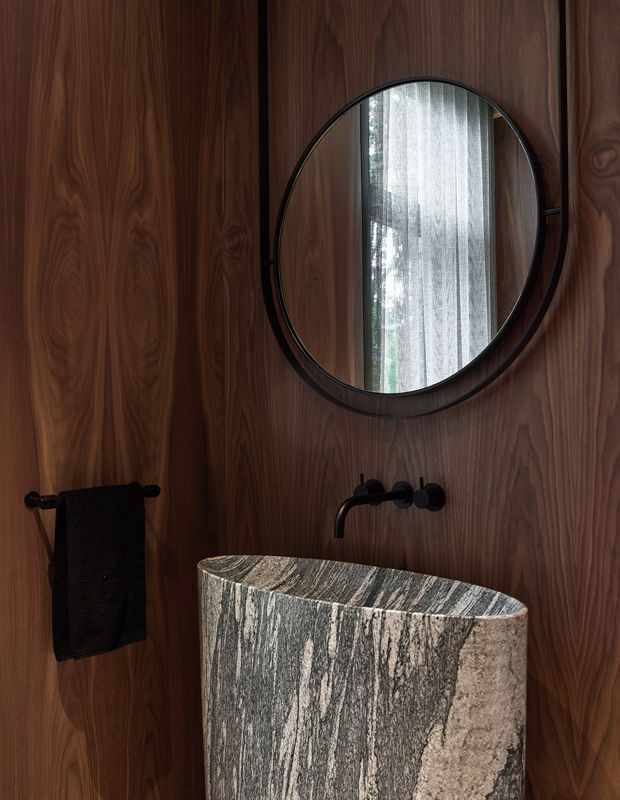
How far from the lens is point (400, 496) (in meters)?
1.44

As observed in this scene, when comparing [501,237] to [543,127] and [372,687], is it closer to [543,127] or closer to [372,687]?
[543,127]

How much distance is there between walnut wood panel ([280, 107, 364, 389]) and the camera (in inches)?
60.0

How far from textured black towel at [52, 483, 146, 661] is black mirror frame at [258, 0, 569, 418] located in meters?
0.44

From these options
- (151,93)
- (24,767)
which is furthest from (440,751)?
(151,93)

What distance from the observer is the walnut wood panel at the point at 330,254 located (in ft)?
5.00

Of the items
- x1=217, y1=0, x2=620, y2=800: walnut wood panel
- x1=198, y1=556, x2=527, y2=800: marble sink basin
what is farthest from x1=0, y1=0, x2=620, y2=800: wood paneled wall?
x1=198, y1=556, x2=527, y2=800: marble sink basin

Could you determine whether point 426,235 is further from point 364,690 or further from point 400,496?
point 364,690

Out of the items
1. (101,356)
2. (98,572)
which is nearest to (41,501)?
(98,572)

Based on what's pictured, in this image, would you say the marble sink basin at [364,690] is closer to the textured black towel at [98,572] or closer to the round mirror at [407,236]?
the textured black towel at [98,572]

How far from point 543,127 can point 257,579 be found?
948 millimetres

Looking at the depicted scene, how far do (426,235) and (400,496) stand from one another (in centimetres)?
48

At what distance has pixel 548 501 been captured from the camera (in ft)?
4.19

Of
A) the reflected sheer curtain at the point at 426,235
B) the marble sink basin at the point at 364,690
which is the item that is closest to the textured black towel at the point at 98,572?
the marble sink basin at the point at 364,690

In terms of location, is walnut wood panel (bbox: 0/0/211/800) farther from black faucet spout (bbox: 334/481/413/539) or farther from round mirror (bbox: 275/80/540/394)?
black faucet spout (bbox: 334/481/413/539)
